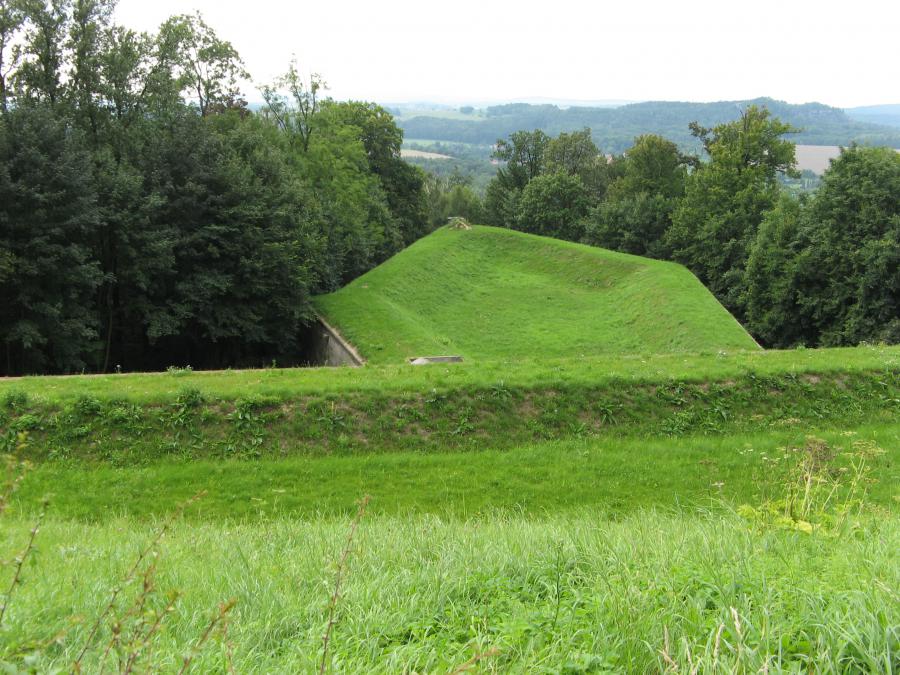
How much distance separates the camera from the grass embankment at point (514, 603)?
290 cm

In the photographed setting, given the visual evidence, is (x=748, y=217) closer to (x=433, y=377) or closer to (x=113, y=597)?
(x=433, y=377)

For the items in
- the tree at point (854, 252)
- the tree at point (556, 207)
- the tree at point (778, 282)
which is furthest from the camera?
the tree at point (556, 207)

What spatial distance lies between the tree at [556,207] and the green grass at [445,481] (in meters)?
38.7

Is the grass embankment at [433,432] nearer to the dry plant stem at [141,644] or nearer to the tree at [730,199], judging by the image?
the dry plant stem at [141,644]

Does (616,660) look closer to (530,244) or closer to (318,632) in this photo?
(318,632)

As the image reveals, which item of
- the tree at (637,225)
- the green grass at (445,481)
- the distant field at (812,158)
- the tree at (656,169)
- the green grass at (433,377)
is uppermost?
the distant field at (812,158)

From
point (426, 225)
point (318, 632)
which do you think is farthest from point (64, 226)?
point (426, 225)

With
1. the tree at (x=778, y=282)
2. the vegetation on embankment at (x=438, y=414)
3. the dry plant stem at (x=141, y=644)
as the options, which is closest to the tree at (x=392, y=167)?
the tree at (x=778, y=282)

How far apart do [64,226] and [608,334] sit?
20420 mm

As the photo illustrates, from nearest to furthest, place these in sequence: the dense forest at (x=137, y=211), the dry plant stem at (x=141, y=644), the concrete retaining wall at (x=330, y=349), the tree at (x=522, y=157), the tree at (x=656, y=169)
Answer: the dry plant stem at (x=141, y=644) < the dense forest at (x=137, y=211) < the concrete retaining wall at (x=330, y=349) < the tree at (x=656, y=169) < the tree at (x=522, y=157)

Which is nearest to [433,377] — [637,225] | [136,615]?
[136,615]

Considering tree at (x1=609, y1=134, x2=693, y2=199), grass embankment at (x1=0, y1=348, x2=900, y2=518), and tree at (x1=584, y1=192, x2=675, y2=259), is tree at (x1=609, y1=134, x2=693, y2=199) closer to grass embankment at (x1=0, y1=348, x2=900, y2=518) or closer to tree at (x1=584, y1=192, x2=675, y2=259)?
tree at (x1=584, y1=192, x2=675, y2=259)

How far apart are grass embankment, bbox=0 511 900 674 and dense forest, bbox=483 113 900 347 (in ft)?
85.3

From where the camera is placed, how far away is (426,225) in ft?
176
